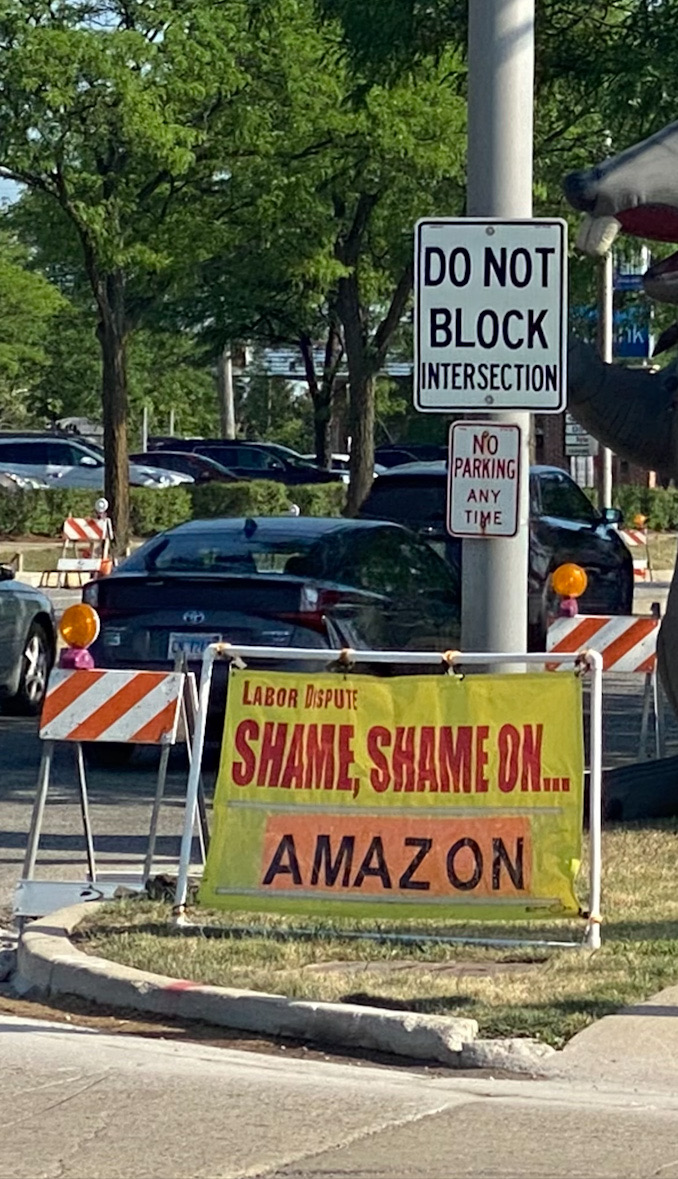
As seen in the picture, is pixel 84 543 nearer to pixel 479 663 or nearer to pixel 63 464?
pixel 63 464

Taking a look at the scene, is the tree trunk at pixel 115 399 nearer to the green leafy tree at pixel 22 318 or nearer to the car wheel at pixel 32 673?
the green leafy tree at pixel 22 318

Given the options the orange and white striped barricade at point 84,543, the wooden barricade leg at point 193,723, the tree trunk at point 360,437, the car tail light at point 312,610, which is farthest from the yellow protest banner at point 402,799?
the tree trunk at point 360,437

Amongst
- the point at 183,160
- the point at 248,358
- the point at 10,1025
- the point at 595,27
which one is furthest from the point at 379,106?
the point at 248,358

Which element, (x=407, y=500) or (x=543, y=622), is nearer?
(x=543, y=622)

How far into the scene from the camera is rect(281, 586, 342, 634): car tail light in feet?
43.3

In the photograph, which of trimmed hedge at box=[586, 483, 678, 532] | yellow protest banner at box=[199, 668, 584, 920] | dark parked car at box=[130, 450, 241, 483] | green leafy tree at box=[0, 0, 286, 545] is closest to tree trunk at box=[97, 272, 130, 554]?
green leafy tree at box=[0, 0, 286, 545]

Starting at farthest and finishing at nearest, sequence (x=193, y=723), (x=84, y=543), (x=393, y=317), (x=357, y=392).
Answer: (x=357, y=392) < (x=393, y=317) < (x=84, y=543) < (x=193, y=723)

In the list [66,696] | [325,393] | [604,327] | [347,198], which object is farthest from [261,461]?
[66,696]

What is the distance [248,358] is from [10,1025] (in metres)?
70.3

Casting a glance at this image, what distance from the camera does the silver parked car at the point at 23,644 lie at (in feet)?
52.5

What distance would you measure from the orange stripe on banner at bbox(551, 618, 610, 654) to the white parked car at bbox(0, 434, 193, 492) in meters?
32.2

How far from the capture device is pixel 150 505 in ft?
119

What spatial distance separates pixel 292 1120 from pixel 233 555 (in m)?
7.74

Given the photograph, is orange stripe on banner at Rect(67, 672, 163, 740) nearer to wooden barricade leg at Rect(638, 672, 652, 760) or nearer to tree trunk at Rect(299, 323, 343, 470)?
wooden barricade leg at Rect(638, 672, 652, 760)
